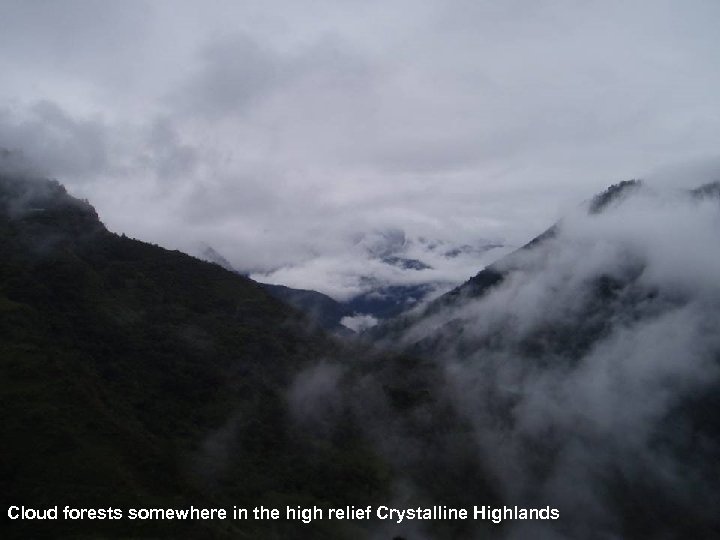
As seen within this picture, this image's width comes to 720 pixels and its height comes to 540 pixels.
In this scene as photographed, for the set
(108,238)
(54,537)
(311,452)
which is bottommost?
(54,537)

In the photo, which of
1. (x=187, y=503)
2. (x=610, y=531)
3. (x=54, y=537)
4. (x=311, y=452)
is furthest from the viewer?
(x=610, y=531)

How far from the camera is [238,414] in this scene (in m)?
147

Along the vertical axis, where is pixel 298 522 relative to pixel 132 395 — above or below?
below

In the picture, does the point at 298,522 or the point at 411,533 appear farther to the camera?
the point at 411,533

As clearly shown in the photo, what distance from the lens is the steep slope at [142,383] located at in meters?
97.2

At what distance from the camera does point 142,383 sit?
144000mm

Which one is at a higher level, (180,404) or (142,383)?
(142,383)

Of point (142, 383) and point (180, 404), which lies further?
point (142, 383)

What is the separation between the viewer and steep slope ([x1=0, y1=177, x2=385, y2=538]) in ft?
319

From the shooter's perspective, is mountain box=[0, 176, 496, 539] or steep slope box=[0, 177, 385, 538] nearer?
steep slope box=[0, 177, 385, 538]

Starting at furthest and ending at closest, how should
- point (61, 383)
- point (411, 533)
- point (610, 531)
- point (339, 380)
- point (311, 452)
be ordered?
point (339, 380), point (610, 531), point (311, 452), point (411, 533), point (61, 383)

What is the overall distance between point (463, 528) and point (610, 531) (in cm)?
5558

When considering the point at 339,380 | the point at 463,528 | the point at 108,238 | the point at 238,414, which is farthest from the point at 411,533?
the point at 108,238

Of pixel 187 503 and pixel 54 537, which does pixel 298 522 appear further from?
pixel 54 537
